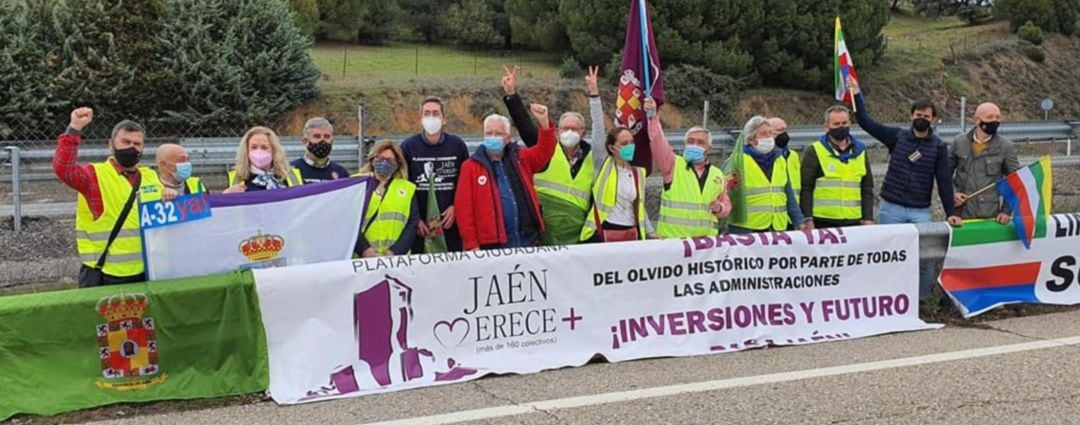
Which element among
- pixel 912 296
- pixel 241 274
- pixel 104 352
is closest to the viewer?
pixel 104 352

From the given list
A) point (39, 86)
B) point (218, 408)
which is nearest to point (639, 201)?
point (218, 408)

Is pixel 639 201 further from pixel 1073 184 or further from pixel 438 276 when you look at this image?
pixel 1073 184

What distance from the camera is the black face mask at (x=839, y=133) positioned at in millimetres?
7914

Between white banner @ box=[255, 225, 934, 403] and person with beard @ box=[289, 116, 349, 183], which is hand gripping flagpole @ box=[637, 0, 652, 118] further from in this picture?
person with beard @ box=[289, 116, 349, 183]

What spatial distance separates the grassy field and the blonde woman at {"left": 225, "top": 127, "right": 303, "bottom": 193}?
21713 millimetres

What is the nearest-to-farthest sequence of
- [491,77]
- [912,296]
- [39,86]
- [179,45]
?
[912,296] → [39,86] → [179,45] → [491,77]

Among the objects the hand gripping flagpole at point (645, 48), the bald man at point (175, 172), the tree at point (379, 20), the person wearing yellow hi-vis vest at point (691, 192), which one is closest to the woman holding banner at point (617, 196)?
the person wearing yellow hi-vis vest at point (691, 192)

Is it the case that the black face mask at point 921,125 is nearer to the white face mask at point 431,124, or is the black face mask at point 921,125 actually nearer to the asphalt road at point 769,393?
the asphalt road at point 769,393

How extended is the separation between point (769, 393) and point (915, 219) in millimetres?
→ 3179

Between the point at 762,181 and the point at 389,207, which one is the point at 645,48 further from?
the point at 389,207

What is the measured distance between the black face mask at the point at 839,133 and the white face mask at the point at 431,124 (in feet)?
10.8

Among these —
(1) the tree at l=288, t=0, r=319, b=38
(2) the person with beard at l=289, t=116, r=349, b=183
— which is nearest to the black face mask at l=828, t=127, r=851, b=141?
(2) the person with beard at l=289, t=116, r=349, b=183

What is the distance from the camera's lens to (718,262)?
273 inches

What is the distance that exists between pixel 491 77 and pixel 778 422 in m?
28.5
